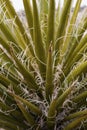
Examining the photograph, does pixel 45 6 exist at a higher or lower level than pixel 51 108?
higher

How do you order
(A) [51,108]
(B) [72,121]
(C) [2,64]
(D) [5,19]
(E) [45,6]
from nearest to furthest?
(A) [51,108] < (B) [72,121] < (C) [2,64] < (D) [5,19] < (E) [45,6]

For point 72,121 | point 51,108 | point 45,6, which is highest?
point 45,6

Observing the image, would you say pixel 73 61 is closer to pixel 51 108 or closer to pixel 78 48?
pixel 78 48

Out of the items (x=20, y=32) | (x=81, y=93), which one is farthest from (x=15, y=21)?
(x=81, y=93)

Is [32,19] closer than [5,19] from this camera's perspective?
Yes

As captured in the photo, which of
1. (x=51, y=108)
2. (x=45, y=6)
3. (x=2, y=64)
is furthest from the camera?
(x=45, y=6)

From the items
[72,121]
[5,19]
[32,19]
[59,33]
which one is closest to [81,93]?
[72,121]
